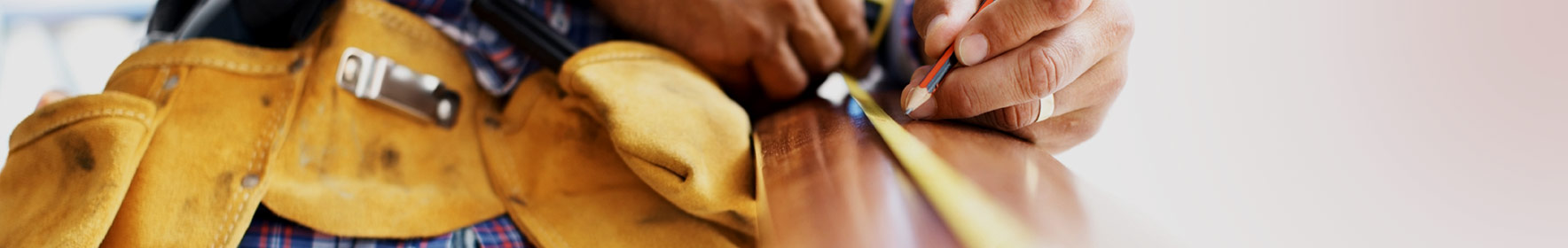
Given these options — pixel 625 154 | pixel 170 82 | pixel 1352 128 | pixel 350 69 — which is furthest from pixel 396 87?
pixel 1352 128

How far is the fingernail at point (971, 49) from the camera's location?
457 millimetres

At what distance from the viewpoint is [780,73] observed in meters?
0.69

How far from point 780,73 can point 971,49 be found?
0.26m

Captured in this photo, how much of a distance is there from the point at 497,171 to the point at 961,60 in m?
0.37

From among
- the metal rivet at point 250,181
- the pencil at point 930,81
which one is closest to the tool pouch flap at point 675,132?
the pencil at point 930,81

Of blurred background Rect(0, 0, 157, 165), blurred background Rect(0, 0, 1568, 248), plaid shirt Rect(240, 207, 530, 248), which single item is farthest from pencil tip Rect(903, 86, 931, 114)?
blurred background Rect(0, 0, 157, 165)

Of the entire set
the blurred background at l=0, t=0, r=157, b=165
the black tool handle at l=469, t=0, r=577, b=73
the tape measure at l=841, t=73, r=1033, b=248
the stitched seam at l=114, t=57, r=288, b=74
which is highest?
the tape measure at l=841, t=73, r=1033, b=248

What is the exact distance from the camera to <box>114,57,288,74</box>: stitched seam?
0.55 metres

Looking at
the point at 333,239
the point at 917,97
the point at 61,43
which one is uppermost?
the point at 917,97

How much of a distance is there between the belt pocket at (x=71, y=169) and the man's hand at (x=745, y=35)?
0.34 metres

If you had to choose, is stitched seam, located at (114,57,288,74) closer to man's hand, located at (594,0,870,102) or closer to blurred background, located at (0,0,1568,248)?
man's hand, located at (594,0,870,102)

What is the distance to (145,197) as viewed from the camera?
0.50 meters

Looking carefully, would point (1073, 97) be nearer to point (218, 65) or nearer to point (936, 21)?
point (936, 21)

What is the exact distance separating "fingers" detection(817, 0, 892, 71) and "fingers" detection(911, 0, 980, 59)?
0.77 feet
